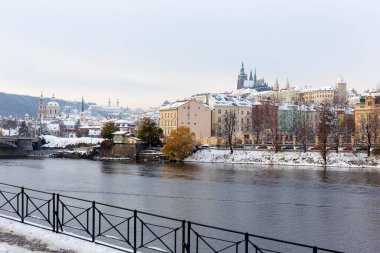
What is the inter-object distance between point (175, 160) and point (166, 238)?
6522 centimetres

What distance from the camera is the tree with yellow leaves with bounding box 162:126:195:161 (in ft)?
283

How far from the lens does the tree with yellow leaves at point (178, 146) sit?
283 feet

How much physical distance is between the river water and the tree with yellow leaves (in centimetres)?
3237

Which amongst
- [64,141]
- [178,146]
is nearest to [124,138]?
[178,146]

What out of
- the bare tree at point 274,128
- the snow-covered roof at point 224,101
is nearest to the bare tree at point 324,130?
the bare tree at point 274,128

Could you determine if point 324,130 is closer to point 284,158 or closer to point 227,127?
point 284,158

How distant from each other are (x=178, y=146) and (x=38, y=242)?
7136cm

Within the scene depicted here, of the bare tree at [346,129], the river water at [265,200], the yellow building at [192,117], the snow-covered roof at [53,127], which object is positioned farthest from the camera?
the snow-covered roof at [53,127]

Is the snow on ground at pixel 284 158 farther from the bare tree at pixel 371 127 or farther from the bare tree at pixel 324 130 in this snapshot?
the bare tree at pixel 371 127

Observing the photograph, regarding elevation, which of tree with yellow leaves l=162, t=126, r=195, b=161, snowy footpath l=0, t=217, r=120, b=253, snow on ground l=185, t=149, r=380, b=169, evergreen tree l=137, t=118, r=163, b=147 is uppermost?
evergreen tree l=137, t=118, r=163, b=147

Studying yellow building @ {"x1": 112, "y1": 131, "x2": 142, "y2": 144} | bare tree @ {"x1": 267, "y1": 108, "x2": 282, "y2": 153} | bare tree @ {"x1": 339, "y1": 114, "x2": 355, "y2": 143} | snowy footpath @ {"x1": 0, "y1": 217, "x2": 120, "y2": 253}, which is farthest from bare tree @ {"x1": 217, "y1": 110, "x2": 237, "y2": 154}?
snowy footpath @ {"x1": 0, "y1": 217, "x2": 120, "y2": 253}

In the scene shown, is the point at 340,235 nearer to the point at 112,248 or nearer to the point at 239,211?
the point at 239,211

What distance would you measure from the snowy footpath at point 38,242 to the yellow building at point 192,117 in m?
98.2

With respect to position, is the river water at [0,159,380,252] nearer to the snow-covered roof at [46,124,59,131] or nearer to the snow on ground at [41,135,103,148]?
the snow on ground at [41,135,103,148]
